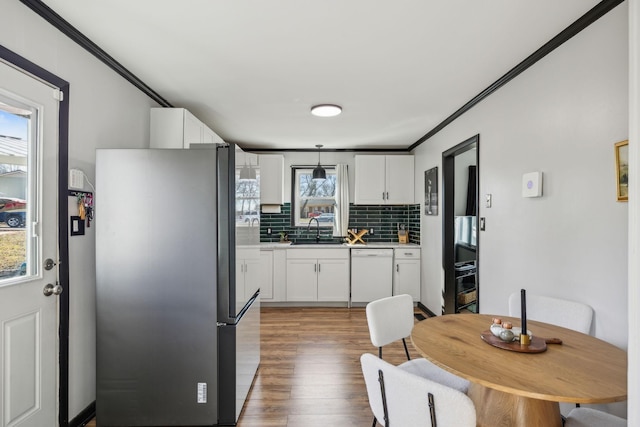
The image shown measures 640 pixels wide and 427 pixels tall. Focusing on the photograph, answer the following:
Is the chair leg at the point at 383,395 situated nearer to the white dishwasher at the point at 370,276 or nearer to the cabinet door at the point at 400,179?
the white dishwasher at the point at 370,276

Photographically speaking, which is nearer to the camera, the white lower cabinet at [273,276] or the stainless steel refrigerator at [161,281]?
the stainless steel refrigerator at [161,281]

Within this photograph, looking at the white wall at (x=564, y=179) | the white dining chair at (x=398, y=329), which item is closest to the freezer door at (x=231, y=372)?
the white dining chair at (x=398, y=329)

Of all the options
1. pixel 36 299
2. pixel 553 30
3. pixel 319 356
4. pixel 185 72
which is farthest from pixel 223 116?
pixel 553 30

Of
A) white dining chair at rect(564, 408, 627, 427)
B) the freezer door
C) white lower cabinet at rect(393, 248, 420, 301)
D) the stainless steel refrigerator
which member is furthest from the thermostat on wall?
white lower cabinet at rect(393, 248, 420, 301)

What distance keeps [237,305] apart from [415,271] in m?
3.27

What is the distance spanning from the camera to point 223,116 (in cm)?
357

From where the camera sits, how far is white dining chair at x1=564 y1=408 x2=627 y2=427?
1367 millimetres

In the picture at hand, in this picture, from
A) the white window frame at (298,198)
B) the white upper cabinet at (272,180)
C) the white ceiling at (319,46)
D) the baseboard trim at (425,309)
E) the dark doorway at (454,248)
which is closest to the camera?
the white ceiling at (319,46)

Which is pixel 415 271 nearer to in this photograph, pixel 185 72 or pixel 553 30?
pixel 553 30

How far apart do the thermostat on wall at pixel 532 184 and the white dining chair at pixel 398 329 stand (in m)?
1.08

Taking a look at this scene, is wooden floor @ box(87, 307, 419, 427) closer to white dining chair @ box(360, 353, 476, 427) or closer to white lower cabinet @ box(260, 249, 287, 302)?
white lower cabinet @ box(260, 249, 287, 302)

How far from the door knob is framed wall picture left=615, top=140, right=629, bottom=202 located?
2.94 meters

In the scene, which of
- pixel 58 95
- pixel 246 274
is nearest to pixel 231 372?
pixel 246 274

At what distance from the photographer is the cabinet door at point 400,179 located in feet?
16.6
